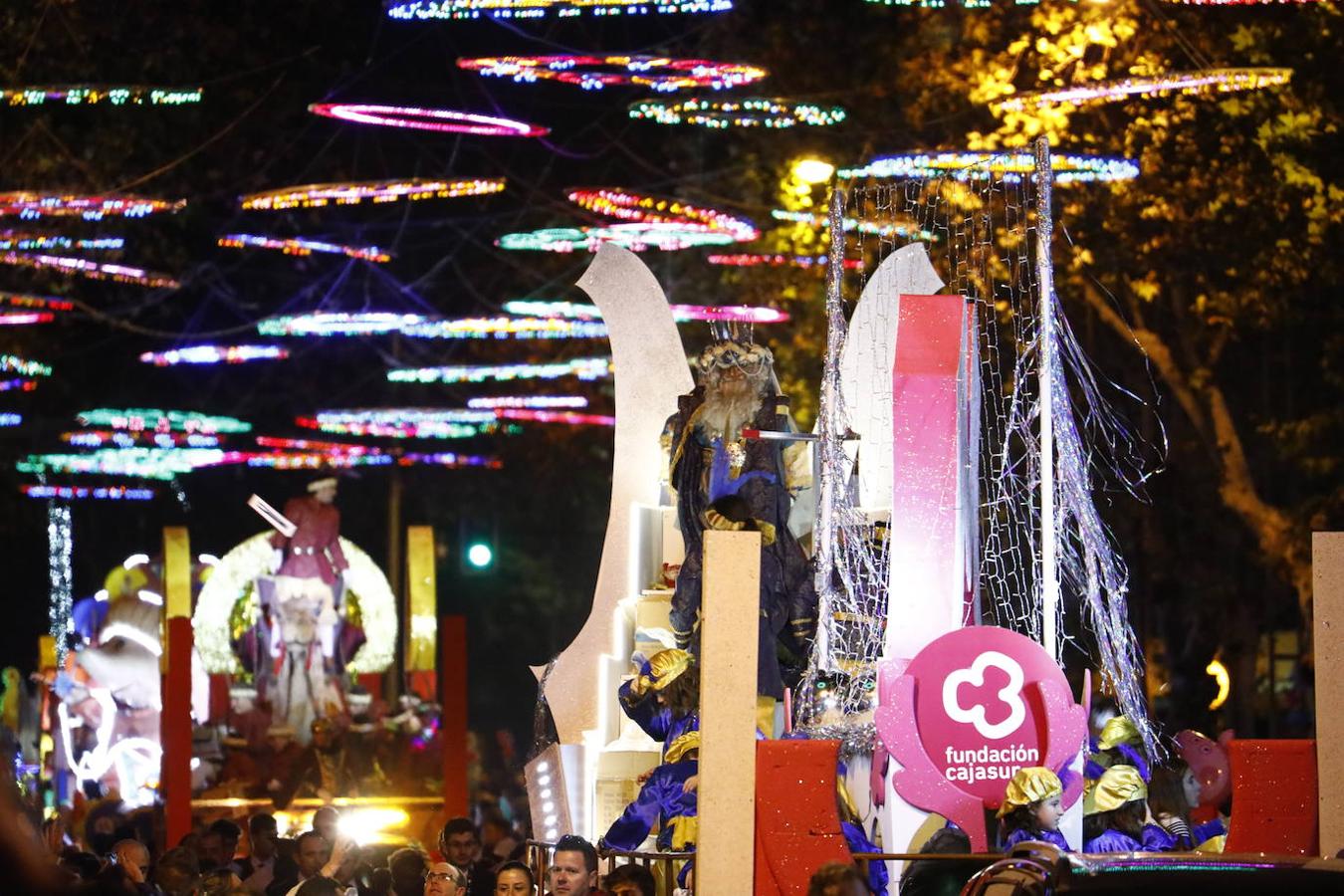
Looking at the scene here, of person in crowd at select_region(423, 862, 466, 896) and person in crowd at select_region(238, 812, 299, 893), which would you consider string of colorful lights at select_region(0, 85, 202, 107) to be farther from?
person in crowd at select_region(423, 862, 466, 896)

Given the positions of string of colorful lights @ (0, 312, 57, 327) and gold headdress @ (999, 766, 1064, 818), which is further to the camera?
string of colorful lights @ (0, 312, 57, 327)

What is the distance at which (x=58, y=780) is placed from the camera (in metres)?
23.0

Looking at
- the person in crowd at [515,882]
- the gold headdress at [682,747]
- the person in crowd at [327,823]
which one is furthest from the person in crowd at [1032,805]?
the person in crowd at [327,823]

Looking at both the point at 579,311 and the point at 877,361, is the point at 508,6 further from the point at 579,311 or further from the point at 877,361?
the point at 579,311

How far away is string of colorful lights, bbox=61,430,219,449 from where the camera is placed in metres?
36.8

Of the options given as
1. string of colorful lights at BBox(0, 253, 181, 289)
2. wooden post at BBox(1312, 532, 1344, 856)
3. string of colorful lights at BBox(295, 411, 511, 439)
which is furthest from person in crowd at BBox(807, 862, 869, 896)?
string of colorful lights at BBox(295, 411, 511, 439)

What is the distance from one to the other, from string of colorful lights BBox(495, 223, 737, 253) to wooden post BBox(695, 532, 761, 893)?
13622 mm

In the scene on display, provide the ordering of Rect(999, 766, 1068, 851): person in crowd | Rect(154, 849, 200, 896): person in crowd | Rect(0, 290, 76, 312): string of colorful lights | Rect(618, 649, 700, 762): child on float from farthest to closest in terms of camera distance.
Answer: Rect(0, 290, 76, 312): string of colorful lights < Rect(618, 649, 700, 762): child on float < Rect(154, 849, 200, 896): person in crowd < Rect(999, 766, 1068, 851): person in crowd

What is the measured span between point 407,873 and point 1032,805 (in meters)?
3.35

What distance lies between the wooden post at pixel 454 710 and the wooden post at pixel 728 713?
9.92m

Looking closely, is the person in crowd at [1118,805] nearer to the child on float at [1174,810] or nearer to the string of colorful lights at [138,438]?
the child on float at [1174,810]

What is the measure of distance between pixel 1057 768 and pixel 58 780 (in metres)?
15.9

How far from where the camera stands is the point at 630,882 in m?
10.3

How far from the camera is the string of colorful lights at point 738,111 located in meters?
19.5
